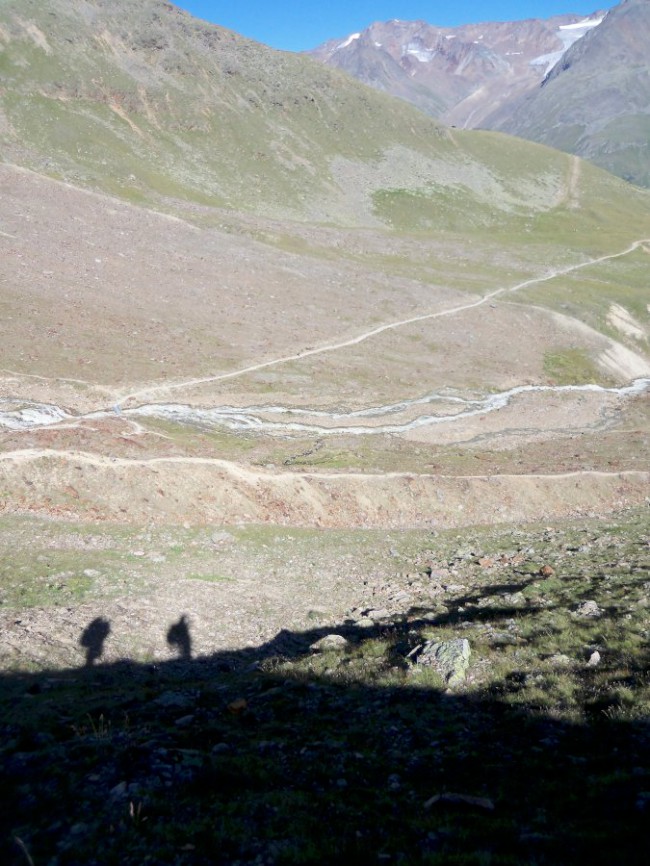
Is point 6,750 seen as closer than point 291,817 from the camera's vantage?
No

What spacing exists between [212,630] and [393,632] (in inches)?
249

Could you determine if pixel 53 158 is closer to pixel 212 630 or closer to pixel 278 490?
pixel 278 490

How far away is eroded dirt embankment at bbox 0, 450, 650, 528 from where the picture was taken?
30703 millimetres

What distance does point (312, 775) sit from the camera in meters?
12.0

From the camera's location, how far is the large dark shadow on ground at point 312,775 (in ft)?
31.7

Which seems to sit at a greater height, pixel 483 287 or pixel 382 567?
pixel 483 287

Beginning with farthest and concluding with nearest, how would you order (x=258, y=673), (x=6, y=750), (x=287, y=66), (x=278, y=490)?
(x=287, y=66) < (x=278, y=490) < (x=258, y=673) < (x=6, y=750)

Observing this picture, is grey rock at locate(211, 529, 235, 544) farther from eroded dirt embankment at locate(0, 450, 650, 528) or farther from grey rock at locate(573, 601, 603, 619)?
grey rock at locate(573, 601, 603, 619)

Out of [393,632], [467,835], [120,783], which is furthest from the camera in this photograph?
[393,632]

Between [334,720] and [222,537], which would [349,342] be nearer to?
[222,537]

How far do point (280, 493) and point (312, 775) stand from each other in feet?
73.1

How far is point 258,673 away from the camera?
1750cm

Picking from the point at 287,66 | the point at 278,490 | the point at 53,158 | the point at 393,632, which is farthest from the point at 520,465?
the point at 287,66

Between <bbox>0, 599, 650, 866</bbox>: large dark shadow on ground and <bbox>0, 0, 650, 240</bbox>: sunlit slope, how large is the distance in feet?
341
